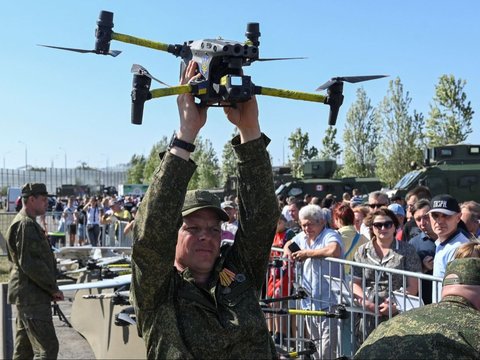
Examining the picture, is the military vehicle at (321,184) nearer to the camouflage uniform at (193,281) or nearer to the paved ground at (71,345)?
the paved ground at (71,345)

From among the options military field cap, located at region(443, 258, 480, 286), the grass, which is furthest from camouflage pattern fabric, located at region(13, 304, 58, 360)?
the grass

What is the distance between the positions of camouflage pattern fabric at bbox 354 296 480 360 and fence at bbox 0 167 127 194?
118 meters

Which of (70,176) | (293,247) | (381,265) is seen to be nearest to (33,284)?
(293,247)

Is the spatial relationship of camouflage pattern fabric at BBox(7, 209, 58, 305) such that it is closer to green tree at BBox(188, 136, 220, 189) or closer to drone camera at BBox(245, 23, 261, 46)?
drone camera at BBox(245, 23, 261, 46)

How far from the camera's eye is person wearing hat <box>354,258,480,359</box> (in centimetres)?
217

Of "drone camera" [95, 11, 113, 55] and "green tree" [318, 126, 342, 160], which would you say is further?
"green tree" [318, 126, 342, 160]

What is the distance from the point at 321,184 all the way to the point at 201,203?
23.6m

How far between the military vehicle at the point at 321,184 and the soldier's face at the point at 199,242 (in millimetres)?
21116

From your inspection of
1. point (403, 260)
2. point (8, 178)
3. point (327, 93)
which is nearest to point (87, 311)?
point (403, 260)

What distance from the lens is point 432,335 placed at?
7.27 ft

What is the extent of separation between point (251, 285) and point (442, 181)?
1788 cm

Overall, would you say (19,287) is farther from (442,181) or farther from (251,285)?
(442,181)

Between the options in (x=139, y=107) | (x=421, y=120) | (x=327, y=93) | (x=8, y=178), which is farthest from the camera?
(x=8, y=178)

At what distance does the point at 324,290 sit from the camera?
6.23 m
